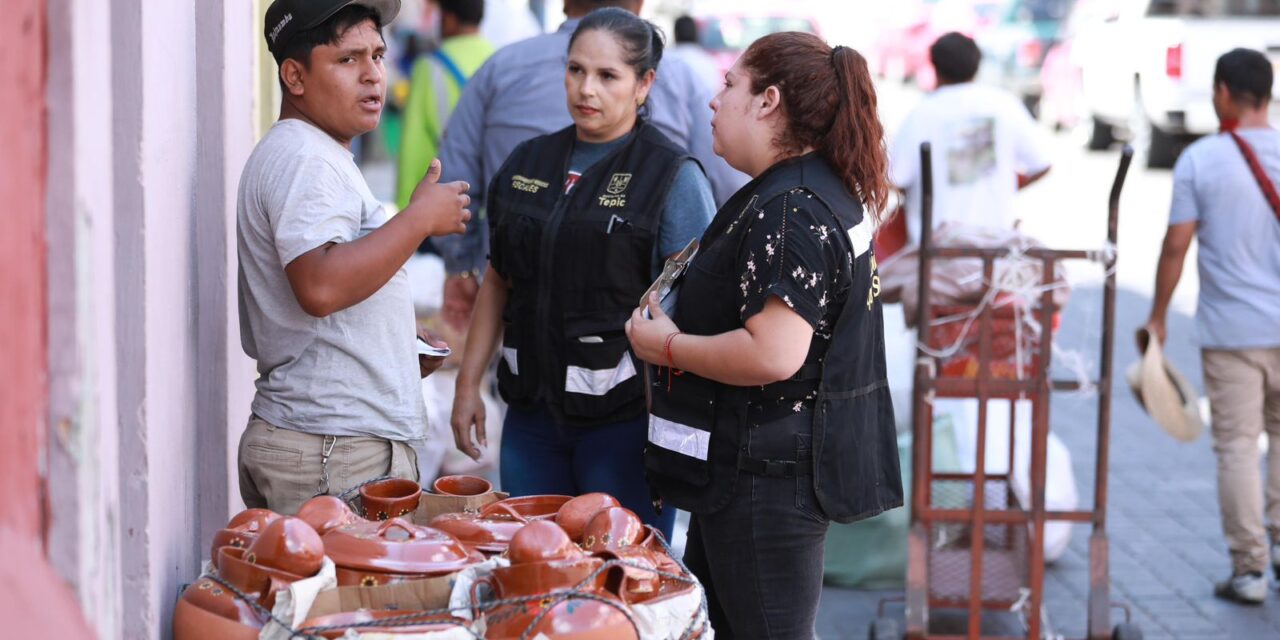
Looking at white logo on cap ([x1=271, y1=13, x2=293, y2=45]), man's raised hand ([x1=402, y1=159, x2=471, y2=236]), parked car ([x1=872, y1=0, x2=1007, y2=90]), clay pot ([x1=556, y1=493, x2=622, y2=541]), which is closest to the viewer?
clay pot ([x1=556, y1=493, x2=622, y2=541])

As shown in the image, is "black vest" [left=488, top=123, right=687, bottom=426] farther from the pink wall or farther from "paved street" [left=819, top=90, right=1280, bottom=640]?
"paved street" [left=819, top=90, right=1280, bottom=640]

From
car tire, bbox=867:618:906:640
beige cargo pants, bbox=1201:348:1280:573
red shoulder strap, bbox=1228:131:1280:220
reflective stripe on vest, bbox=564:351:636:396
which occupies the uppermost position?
red shoulder strap, bbox=1228:131:1280:220

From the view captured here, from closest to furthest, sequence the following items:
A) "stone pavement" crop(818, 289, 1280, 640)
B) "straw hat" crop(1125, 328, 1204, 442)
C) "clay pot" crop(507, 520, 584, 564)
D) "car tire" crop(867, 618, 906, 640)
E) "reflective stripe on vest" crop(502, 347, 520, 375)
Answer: "clay pot" crop(507, 520, 584, 564) < "reflective stripe on vest" crop(502, 347, 520, 375) < "car tire" crop(867, 618, 906, 640) < "stone pavement" crop(818, 289, 1280, 640) < "straw hat" crop(1125, 328, 1204, 442)

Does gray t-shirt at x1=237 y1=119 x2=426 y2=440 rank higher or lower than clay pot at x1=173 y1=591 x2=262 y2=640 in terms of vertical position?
higher

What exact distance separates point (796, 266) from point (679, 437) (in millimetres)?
466

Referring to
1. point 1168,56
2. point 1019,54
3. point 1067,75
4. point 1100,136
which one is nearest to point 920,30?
point 1019,54

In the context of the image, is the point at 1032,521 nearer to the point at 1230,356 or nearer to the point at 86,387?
the point at 1230,356

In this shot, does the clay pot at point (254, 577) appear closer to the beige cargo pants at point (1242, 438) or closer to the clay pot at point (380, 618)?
the clay pot at point (380, 618)

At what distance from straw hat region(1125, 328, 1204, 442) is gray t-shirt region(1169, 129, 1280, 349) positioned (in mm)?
247

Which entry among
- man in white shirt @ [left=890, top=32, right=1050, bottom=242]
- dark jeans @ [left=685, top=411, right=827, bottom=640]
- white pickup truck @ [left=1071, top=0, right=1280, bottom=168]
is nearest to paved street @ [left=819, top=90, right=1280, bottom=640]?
man in white shirt @ [left=890, top=32, right=1050, bottom=242]

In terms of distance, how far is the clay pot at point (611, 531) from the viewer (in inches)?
97.5

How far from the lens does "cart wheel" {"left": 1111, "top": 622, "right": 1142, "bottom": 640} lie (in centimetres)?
466

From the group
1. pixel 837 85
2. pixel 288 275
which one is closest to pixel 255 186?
pixel 288 275

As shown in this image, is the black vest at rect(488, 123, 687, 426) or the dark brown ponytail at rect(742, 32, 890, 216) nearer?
the dark brown ponytail at rect(742, 32, 890, 216)
